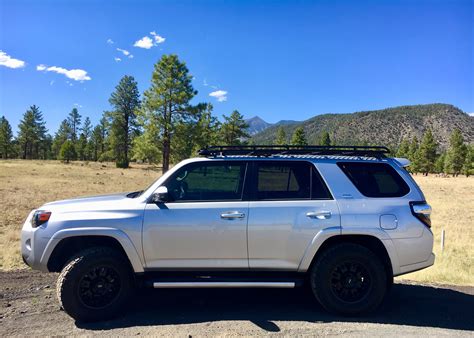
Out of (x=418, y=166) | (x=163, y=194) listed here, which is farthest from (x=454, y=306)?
(x=418, y=166)

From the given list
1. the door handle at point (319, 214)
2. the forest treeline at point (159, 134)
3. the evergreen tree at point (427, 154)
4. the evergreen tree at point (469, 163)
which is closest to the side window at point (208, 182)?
the door handle at point (319, 214)

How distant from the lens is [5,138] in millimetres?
69125

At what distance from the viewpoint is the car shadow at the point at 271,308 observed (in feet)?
13.6

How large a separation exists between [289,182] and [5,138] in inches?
3138

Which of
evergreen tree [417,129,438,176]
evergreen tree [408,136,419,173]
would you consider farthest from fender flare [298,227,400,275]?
evergreen tree [417,129,438,176]

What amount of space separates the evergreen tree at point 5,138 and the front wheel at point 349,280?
260 feet

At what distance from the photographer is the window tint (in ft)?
14.4

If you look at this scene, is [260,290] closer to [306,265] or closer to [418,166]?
[306,265]

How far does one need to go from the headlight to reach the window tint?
8.47ft

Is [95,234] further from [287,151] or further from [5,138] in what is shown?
[5,138]

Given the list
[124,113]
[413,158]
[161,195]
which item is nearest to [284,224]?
[161,195]

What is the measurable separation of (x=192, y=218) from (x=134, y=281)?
3.54 ft

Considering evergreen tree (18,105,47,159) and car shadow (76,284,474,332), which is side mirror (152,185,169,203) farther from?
evergreen tree (18,105,47,159)

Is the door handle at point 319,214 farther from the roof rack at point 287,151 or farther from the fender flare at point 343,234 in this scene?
the roof rack at point 287,151
